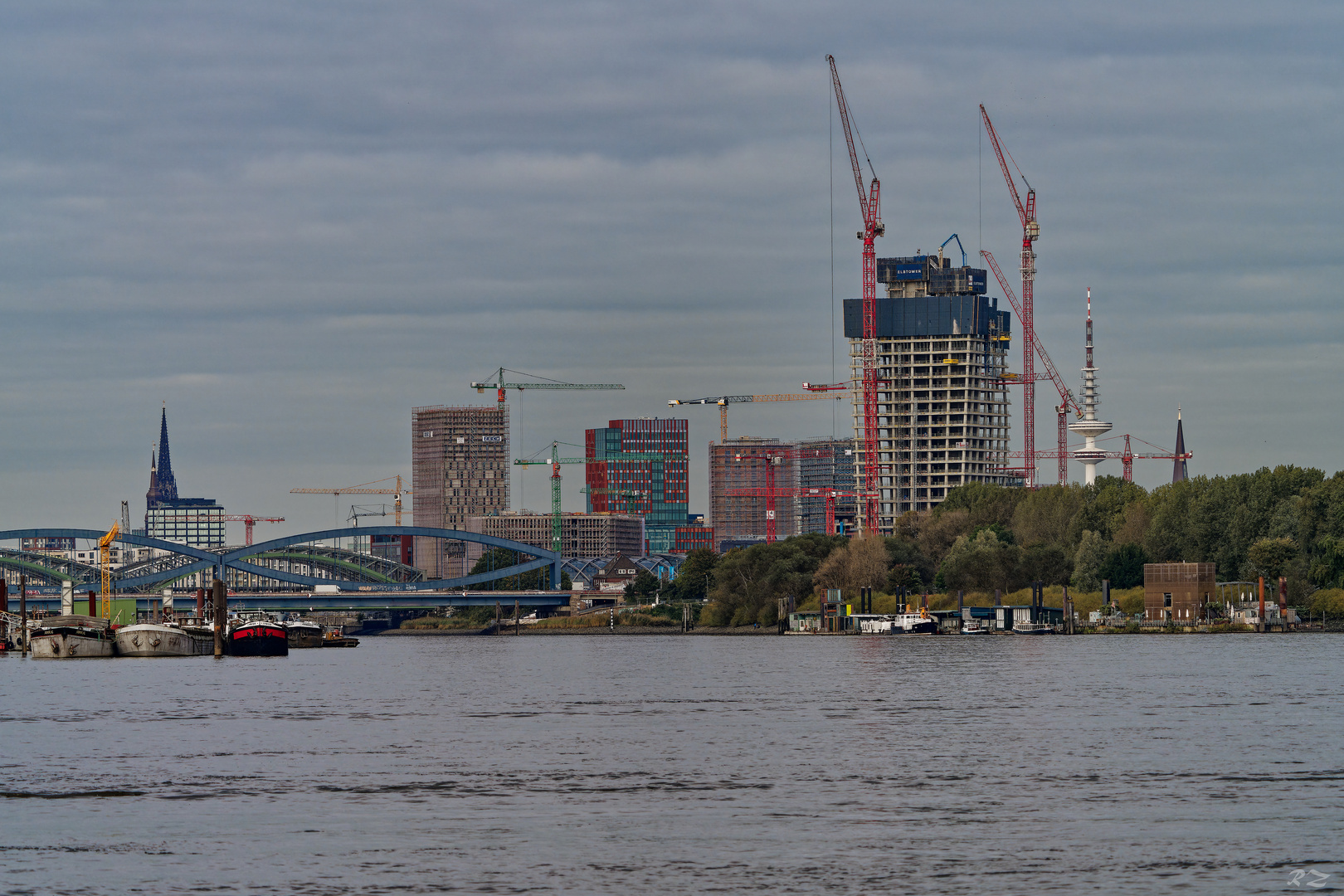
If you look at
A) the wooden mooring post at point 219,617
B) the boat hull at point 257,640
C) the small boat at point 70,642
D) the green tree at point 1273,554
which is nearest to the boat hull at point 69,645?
the small boat at point 70,642

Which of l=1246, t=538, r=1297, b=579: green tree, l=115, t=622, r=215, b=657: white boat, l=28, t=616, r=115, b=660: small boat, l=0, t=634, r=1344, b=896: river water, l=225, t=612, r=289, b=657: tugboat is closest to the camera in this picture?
l=0, t=634, r=1344, b=896: river water

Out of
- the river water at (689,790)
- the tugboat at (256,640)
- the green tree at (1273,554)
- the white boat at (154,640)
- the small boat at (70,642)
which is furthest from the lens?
the green tree at (1273,554)

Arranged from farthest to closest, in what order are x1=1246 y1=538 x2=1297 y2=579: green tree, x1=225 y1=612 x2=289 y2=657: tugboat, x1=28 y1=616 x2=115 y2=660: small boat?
x1=1246 y1=538 x2=1297 y2=579: green tree
x1=225 y1=612 x2=289 y2=657: tugboat
x1=28 y1=616 x2=115 y2=660: small boat

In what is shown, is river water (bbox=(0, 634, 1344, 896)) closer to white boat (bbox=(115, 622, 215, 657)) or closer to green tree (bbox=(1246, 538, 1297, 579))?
white boat (bbox=(115, 622, 215, 657))

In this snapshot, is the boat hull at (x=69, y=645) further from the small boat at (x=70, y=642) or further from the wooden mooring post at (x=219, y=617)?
the wooden mooring post at (x=219, y=617)

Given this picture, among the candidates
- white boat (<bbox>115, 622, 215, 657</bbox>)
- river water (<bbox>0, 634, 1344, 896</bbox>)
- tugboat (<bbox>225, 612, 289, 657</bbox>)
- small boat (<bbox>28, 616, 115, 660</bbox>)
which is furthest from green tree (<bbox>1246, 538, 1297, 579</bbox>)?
small boat (<bbox>28, 616, 115, 660</bbox>)

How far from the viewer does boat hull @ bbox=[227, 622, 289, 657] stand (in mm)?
185250

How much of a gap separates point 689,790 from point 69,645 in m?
134

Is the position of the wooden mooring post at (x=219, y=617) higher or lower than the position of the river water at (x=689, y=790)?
higher

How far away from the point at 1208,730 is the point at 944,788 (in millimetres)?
21379

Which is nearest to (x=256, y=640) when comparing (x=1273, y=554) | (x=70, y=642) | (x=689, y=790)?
(x=70, y=642)

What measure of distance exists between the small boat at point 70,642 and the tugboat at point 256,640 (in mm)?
12157

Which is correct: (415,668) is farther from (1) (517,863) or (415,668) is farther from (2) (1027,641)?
(1) (517,863)

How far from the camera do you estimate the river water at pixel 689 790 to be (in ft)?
128
